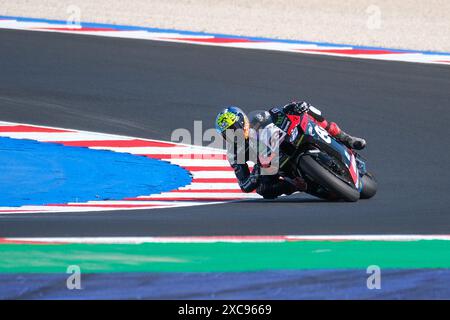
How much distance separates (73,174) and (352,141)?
308 cm

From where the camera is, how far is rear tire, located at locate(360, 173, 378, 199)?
10508mm

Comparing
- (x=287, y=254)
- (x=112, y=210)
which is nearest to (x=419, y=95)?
(x=112, y=210)

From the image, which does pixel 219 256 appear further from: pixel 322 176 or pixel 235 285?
pixel 322 176

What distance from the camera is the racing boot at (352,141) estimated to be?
34.2 ft

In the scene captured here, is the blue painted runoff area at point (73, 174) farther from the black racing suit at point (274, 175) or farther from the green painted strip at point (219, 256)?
the green painted strip at point (219, 256)

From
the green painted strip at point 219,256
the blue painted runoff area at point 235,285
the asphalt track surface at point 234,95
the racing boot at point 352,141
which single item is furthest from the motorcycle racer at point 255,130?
the blue painted runoff area at point 235,285

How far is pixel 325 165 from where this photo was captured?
399 inches

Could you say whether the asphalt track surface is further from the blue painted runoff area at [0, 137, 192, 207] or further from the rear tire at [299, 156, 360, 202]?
the blue painted runoff area at [0, 137, 192, 207]

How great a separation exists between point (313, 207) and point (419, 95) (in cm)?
567

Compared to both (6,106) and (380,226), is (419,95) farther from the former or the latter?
(380,226)

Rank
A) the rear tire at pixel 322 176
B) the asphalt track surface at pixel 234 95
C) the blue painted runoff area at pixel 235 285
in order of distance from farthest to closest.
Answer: the asphalt track surface at pixel 234 95 → the rear tire at pixel 322 176 → the blue painted runoff area at pixel 235 285

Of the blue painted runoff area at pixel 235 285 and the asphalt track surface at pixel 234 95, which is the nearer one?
the blue painted runoff area at pixel 235 285

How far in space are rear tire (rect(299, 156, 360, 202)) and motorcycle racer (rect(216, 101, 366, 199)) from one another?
21cm

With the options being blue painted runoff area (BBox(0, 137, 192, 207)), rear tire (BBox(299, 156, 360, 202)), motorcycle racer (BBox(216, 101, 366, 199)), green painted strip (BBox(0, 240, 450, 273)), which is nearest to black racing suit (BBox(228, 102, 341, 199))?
motorcycle racer (BBox(216, 101, 366, 199))
